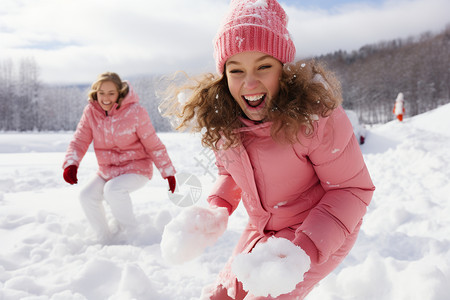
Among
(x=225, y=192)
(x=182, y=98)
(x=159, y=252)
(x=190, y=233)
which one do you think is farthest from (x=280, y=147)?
(x=159, y=252)

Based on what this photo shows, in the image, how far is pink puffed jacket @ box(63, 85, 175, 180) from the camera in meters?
3.68

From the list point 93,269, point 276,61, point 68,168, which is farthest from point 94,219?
point 276,61

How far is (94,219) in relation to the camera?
3.45 metres

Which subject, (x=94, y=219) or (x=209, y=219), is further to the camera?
(x=94, y=219)

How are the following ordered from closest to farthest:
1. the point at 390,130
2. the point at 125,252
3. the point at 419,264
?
1. the point at 419,264
2. the point at 125,252
3. the point at 390,130

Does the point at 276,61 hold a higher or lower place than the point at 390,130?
higher

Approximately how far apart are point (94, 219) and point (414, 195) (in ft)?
13.7

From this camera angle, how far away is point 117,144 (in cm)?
370

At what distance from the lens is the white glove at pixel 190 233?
149 cm

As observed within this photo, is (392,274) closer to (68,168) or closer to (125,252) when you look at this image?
(125,252)

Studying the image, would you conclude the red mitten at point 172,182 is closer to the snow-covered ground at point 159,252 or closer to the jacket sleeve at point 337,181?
the snow-covered ground at point 159,252

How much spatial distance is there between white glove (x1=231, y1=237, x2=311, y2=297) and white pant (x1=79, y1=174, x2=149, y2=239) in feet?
8.54

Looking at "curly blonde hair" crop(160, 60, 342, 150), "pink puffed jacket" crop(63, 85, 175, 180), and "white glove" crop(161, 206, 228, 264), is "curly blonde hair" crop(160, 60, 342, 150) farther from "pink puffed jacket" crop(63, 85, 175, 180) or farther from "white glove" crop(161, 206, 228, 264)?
"pink puffed jacket" crop(63, 85, 175, 180)

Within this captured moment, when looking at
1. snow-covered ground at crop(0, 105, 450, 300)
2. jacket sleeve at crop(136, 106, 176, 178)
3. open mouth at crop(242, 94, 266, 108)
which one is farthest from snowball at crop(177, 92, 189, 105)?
jacket sleeve at crop(136, 106, 176, 178)
